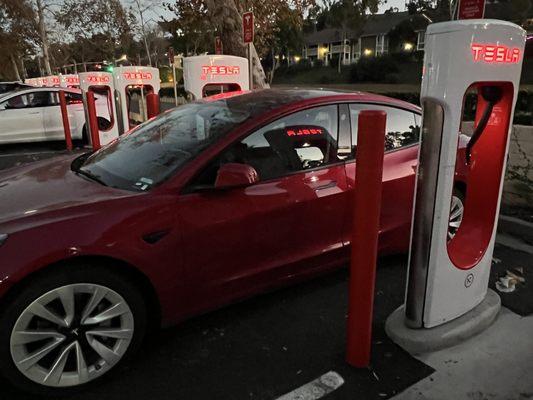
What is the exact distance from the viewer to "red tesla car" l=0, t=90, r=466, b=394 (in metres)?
2.13

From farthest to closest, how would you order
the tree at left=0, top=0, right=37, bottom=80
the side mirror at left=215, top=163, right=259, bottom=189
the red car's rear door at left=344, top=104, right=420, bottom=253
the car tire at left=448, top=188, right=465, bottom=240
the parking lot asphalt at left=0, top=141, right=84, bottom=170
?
the tree at left=0, top=0, right=37, bottom=80, the parking lot asphalt at left=0, top=141, right=84, bottom=170, the car tire at left=448, top=188, right=465, bottom=240, the red car's rear door at left=344, top=104, right=420, bottom=253, the side mirror at left=215, top=163, right=259, bottom=189

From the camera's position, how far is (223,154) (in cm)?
262

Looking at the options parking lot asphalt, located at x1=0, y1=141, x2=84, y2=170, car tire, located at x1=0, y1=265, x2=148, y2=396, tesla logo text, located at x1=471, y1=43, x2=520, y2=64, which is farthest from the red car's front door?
parking lot asphalt, located at x1=0, y1=141, x2=84, y2=170

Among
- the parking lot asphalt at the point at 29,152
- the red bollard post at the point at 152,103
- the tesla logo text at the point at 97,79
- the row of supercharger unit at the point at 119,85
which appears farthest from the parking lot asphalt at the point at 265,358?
the tesla logo text at the point at 97,79

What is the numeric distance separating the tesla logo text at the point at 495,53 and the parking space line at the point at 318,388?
170 cm

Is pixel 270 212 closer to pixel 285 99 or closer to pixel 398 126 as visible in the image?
pixel 285 99

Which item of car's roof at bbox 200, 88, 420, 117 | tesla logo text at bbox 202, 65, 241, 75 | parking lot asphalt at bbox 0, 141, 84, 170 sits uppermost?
tesla logo text at bbox 202, 65, 241, 75

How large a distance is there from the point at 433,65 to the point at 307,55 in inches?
2936

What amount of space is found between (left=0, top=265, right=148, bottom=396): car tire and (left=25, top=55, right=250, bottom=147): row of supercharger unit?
13.3ft

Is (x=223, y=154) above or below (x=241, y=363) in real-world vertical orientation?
Result: above

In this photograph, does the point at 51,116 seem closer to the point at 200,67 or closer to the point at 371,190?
the point at 200,67

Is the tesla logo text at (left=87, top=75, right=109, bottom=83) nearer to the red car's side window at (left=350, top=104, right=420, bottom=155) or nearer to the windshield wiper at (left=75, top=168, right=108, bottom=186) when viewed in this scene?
the windshield wiper at (left=75, top=168, right=108, bottom=186)

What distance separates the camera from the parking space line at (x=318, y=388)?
2209 mm

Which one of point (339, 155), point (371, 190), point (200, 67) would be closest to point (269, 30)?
point (200, 67)
